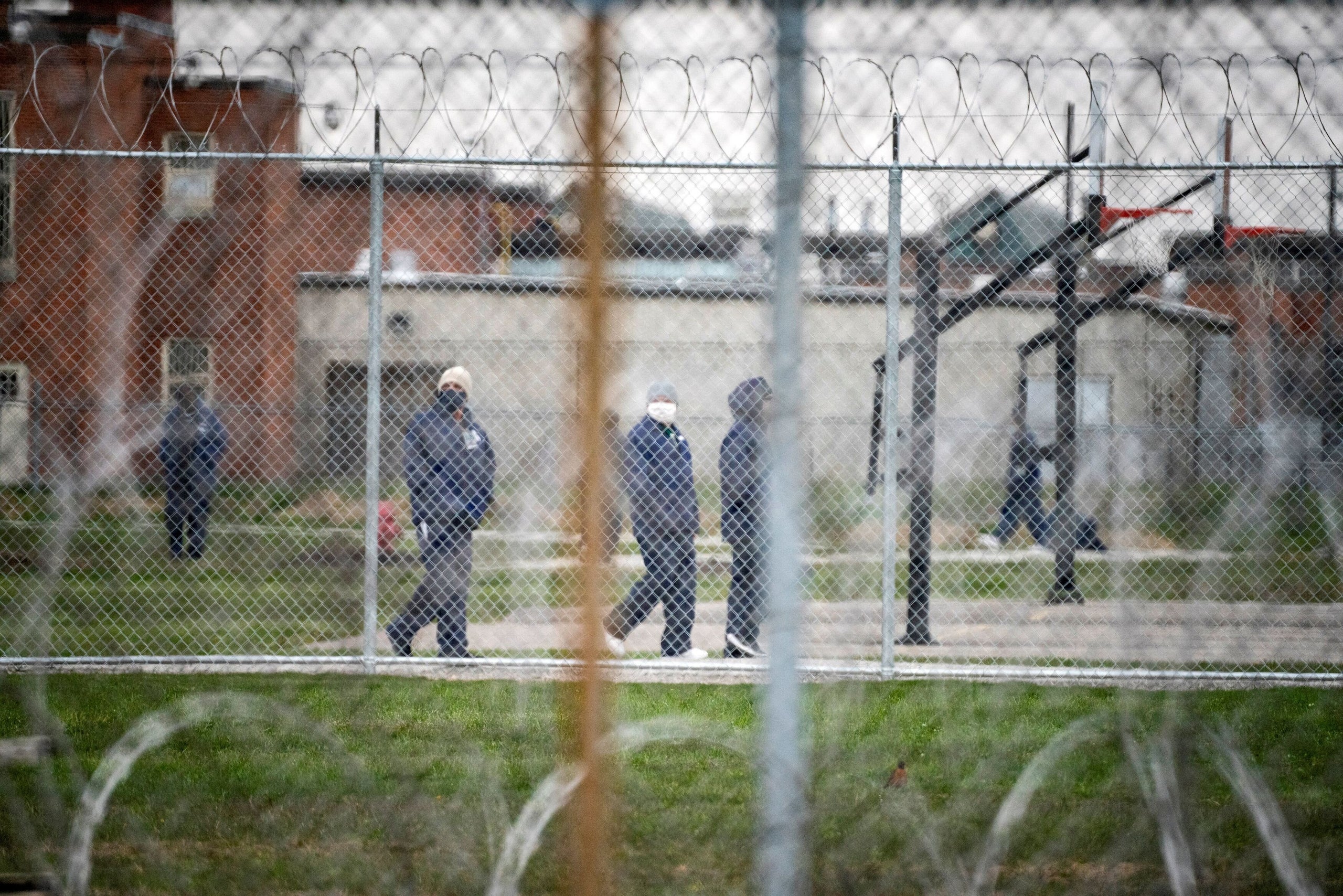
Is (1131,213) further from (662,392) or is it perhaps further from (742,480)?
Result: (662,392)

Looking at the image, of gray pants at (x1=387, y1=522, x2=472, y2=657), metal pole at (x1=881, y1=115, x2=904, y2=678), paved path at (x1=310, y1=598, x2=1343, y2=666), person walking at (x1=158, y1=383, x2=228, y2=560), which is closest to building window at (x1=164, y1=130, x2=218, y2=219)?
person walking at (x1=158, y1=383, x2=228, y2=560)

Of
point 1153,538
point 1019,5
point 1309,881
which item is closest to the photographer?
point 1019,5

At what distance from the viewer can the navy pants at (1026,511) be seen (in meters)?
9.80

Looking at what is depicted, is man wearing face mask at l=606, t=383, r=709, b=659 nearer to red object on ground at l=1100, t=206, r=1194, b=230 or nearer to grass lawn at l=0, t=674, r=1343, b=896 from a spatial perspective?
grass lawn at l=0, t=674, r=1343, b=896

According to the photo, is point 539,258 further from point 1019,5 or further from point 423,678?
point 1019,5

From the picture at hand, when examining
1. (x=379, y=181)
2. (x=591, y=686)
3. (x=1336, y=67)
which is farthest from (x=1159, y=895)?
(x=379, y=181)

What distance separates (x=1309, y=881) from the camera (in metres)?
3.37

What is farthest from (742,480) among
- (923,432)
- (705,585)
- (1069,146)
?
(705,585)

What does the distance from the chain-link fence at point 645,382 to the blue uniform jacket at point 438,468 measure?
0.03 meters

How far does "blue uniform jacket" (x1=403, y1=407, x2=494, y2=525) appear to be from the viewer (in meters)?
6.28

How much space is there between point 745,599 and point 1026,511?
4.38 metres

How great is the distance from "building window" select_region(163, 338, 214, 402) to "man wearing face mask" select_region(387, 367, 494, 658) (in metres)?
2.95

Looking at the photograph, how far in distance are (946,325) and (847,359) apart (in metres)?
2.71

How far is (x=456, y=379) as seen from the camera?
6.36 m
